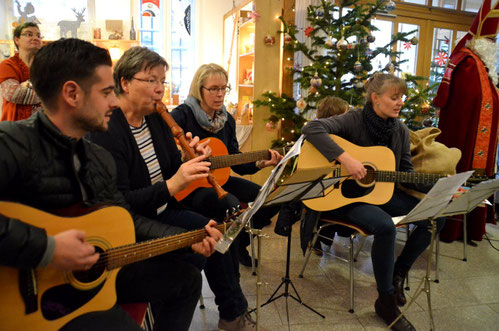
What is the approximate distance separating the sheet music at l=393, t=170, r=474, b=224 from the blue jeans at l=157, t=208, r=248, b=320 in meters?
0.96

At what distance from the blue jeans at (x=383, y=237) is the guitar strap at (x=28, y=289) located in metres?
1.74

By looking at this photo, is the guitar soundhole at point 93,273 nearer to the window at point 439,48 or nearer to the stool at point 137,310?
the stool at point 137,310

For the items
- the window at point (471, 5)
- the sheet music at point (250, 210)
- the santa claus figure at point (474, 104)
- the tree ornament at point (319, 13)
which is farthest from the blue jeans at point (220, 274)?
the window at point (471, 5)

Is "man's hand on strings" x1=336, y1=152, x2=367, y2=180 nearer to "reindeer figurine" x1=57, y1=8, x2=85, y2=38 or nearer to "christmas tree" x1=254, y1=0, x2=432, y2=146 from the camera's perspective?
"christmas tree" x1=254, y1=0, x2=432, y2=146

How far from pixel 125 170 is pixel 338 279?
71.4 inches

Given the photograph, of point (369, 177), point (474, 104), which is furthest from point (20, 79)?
point (474, 104)

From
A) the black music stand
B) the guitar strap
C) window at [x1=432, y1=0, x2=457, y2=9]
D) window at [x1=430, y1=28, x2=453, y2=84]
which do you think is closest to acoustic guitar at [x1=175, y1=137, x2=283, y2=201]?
the black music stand

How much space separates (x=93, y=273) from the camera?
Answer: 1.15 meters

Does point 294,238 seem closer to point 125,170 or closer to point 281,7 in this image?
point 125,170

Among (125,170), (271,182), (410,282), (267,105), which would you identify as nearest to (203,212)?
(125,170)

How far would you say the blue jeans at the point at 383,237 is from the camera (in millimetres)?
2129

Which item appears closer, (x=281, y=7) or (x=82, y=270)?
(x=82, y=270)

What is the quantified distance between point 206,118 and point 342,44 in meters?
1.99

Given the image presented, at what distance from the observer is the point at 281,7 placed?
436cm
